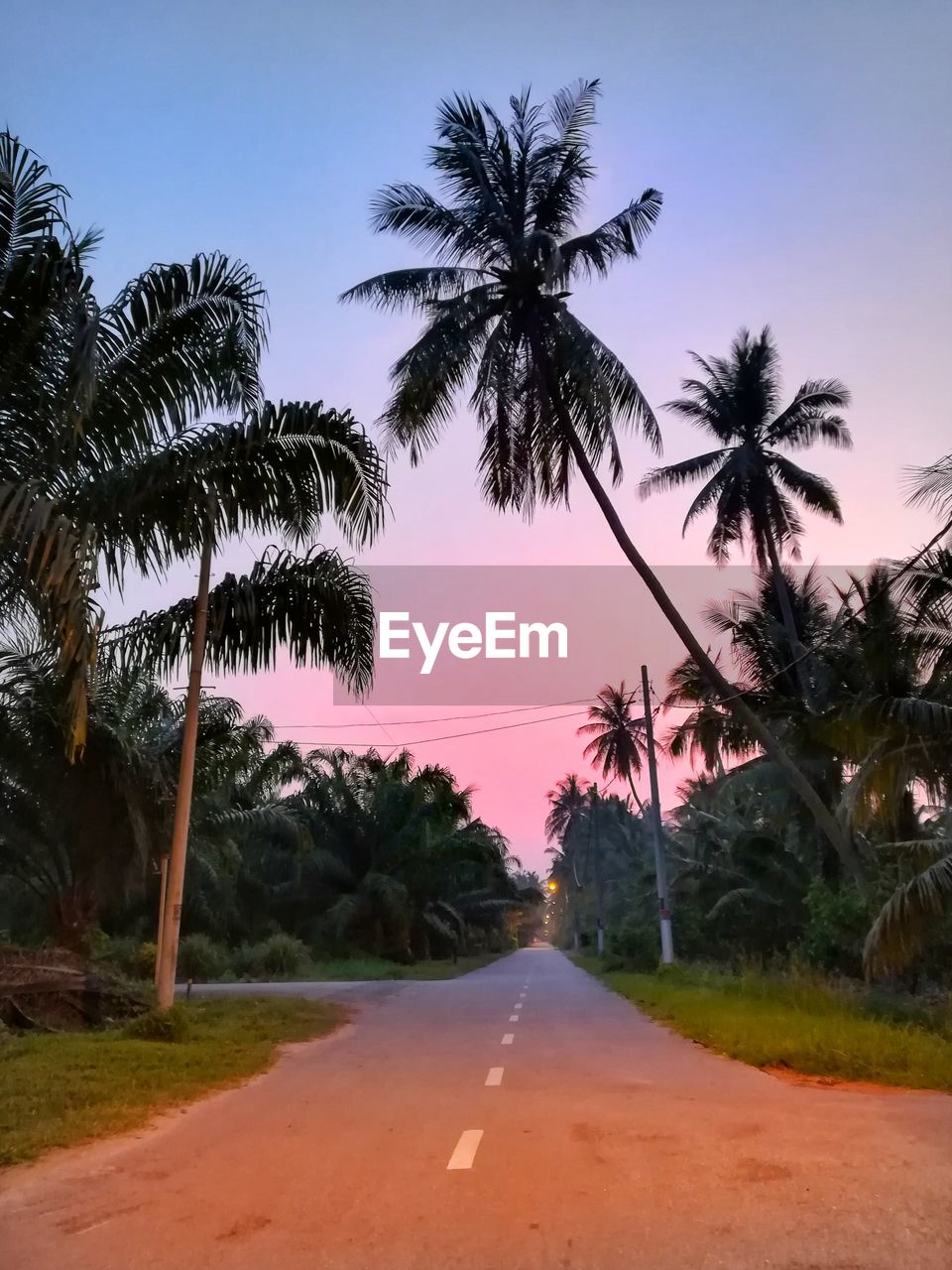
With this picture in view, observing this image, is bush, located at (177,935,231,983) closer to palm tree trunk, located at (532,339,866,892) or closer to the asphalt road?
palm tree trunk, located at (532,339,866,892)

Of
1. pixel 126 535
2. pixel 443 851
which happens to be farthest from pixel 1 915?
pixel 126 535

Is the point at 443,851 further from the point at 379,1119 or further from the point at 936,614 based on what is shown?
the point at 379,1119

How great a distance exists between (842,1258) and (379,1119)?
442cm

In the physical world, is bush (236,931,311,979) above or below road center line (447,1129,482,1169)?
below

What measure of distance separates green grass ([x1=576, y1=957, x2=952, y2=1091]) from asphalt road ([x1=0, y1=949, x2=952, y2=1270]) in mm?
952

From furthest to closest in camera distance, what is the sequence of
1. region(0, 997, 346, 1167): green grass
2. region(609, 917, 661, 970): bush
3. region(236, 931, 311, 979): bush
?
region(609, 917, 661, 970): bush < region(236, 931, 311, 979): bush < region(0, 997, 346, 1167): green grass

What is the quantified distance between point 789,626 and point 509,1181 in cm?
2007

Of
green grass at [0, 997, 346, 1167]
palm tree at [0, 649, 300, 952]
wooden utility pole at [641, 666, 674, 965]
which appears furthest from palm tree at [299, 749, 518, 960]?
green grass at [0, 997, 346, 1167]

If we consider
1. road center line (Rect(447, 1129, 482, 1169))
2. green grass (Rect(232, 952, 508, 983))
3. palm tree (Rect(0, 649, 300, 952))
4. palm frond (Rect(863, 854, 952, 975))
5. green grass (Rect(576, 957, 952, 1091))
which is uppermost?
palm tree (Rect(0, 649, 300, 952))

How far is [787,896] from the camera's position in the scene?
33375 millimetres

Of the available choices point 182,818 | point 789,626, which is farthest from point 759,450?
point 182,818

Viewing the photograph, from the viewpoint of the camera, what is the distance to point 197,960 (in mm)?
29141

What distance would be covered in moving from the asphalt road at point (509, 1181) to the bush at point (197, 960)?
20117 millimetres

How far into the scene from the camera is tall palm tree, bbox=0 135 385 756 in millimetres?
7504
